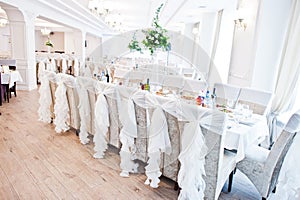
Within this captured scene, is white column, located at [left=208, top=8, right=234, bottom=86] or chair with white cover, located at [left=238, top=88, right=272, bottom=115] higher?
white column, located at [left=208, top=8, right=234, bottom=86]

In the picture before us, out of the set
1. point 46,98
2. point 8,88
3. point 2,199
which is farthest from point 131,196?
point 8,88

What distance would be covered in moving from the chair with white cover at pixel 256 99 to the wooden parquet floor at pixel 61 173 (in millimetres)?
1166

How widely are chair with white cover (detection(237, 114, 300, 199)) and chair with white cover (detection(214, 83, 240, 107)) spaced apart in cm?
132

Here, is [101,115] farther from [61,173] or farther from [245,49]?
[245,49]

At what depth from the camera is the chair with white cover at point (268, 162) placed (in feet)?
6.63

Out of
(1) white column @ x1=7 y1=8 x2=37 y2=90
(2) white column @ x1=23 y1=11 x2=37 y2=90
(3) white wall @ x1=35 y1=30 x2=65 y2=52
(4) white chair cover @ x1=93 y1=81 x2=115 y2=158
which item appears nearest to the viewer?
(4) white chair cover @ x1=93 y1=81 x2=115 y2=158

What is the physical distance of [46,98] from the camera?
13.1 feet

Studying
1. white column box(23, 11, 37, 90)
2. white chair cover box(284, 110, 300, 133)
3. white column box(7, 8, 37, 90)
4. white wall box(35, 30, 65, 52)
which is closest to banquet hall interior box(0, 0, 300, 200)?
white chair cover box(284, 110, 300, 133)

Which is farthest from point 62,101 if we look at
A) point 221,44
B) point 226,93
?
point 221,44

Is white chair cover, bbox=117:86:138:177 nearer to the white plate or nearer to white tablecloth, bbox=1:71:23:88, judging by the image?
the white plate

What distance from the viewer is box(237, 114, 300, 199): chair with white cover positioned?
2021 mm

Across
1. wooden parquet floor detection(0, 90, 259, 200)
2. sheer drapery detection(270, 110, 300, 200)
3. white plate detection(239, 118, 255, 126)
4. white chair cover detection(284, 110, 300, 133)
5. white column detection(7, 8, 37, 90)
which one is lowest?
wooden parquet floor detection(0, 90, 259, 200)

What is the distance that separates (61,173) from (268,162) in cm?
230

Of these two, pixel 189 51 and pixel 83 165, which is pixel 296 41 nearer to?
pixel 83 165
